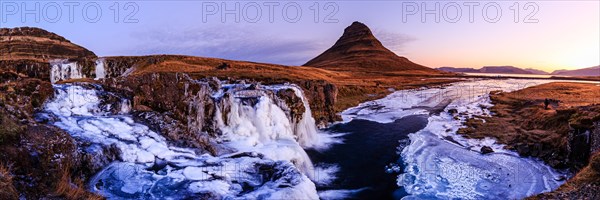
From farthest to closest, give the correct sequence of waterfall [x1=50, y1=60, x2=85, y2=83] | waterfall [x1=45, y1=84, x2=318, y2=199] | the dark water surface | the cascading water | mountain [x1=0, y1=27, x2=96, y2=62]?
1. mountain [x1=0, y1=27, x2=96, y2=62]
2. waterfall [x1=50, y1=60, x2=85, y2=83]
3. the dark water surface
4. the cascading water
5. waterfall [x1=45, y1=84, x2=318, y2=199]

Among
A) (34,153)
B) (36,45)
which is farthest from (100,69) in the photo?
(34,153)

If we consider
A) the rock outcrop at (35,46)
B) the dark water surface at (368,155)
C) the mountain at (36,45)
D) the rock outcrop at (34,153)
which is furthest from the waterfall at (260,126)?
the mountain at (36,45)

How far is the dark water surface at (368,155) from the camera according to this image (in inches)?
660

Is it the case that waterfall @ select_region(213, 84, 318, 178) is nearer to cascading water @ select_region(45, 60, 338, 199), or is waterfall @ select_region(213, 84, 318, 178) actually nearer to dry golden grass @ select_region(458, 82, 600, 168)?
cascading water @ select_region(45, 60, 338, 199)

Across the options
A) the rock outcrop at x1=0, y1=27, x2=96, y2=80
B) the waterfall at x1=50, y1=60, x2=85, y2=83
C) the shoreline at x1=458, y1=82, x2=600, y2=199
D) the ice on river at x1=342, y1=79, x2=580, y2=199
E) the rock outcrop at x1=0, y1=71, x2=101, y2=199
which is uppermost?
the rock outcrop at x1=0, y1=27, x2=96, y2=80

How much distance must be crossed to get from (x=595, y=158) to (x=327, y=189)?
10.4 metres

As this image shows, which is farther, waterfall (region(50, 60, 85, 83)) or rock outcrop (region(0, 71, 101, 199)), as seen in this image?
waterfall (region(50, 60, 85, 83))

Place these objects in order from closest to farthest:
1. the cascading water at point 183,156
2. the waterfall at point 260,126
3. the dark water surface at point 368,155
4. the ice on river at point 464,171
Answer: the cascading water at point 183,156, the ice on river at point 464,171, the dark water surface at point 368,155, the waterfall at point 260,126

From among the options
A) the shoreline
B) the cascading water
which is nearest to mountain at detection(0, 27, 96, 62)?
the cascading water

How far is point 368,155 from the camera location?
22469 millimetres

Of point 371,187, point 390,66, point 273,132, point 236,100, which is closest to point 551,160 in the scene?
point 371,187

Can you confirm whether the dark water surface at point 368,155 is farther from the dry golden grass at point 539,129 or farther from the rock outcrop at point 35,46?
the rock outcrop at point 35,46

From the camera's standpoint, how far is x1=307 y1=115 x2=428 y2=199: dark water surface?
660 inches

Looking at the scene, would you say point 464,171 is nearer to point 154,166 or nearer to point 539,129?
point 539,129
